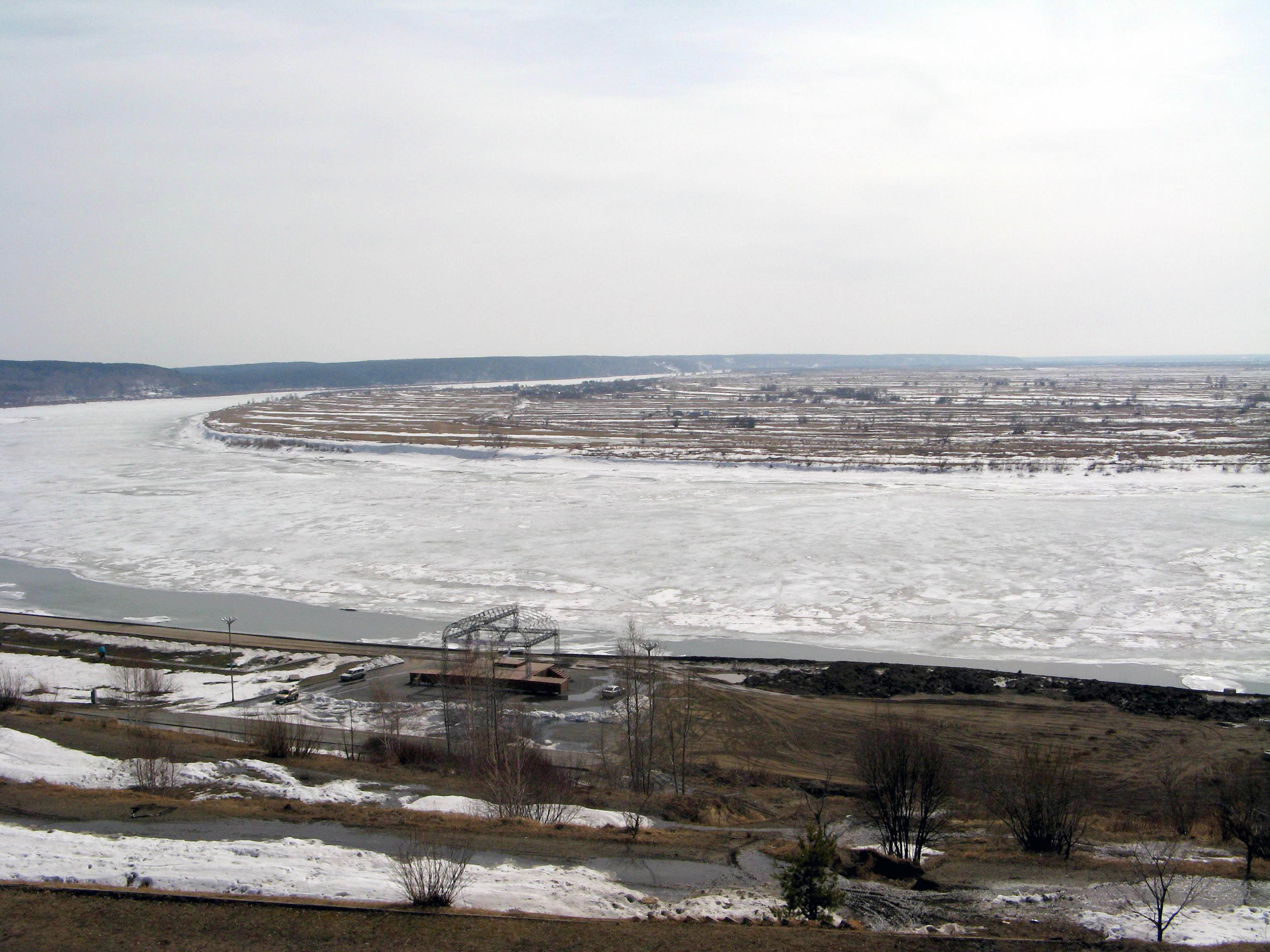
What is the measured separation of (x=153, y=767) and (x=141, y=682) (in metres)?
7.71

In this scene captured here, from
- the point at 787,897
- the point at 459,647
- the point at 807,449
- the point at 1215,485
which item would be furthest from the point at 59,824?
the point at 807,449

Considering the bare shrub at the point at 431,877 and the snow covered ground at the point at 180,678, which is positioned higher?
the bare shrub at the point at 431,877

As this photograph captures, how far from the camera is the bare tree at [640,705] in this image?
14.1 meters

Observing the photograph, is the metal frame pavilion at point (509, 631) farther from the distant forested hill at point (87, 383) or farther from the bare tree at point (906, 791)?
the distant forested hill at point (87, 383)

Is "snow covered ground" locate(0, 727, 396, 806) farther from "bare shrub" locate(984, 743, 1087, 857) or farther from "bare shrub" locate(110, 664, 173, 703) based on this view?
"bare shrub" locate(984, 743, 1087, 857)

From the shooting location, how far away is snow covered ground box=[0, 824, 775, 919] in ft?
28.1

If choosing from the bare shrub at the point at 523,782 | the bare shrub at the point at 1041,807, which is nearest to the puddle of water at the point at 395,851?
the bare shrub at the point at 523,782

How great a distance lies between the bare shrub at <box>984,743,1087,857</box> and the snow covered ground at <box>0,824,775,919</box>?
400cm

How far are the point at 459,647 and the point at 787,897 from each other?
13502mm

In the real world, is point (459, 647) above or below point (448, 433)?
below

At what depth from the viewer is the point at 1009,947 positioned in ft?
26.2

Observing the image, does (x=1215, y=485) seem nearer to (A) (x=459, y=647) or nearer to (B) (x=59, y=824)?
(A) (x=459, y=647)

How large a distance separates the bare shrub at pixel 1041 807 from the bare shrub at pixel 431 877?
22.8 ft

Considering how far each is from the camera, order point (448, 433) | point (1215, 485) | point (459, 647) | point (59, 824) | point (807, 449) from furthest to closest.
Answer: point (448, 433), point (807, 449), point (1215, 485), point (459, 647), point (59, 824)
